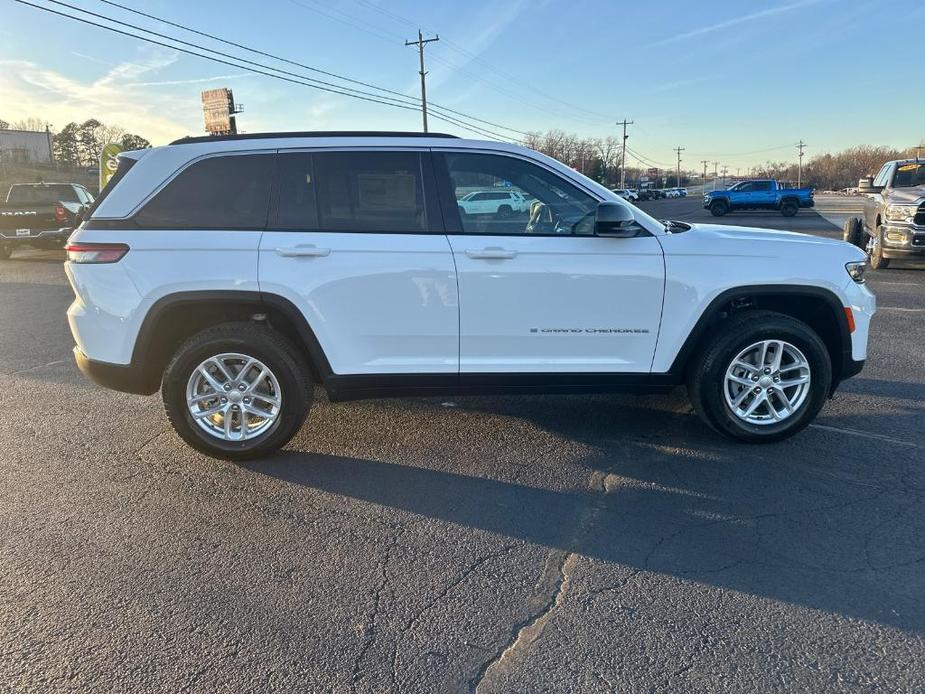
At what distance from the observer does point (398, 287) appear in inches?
151

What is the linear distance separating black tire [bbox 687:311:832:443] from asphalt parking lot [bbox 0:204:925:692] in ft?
0.47

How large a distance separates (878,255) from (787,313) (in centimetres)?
985

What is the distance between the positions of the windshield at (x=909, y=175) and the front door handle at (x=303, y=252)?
39.3 ft

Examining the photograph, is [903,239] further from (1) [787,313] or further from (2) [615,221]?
(2) [615,221]

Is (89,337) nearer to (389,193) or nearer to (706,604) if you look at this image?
(389,193)

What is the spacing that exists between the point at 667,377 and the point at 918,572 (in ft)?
5.50

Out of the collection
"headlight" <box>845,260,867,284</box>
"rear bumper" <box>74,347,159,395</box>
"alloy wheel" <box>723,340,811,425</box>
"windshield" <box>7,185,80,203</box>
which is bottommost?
"alloy wheel" <box>723,340,811,425</box>

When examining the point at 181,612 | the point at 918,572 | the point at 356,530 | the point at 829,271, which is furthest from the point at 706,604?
the point at 829,271

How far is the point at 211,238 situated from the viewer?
3816 mm

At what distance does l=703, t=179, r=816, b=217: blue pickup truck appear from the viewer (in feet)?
115

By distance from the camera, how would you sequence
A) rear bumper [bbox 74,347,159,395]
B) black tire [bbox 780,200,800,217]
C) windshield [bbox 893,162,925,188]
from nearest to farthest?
rear bumper [bbox 74,347,159,395], windshield [bbox 893,162,925,188], black tire [bbox 780,200,800,217]

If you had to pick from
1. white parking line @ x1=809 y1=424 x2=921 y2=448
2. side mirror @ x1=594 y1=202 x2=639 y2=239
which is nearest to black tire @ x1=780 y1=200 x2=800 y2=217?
white parking line @ x1=809 y1=424 x2=921 y2=448

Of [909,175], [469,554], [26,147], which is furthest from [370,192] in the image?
[26,147]

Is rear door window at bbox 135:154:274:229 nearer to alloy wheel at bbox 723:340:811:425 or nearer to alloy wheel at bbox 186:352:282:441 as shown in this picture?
alloy wheel at bbox 186:352:282:441
